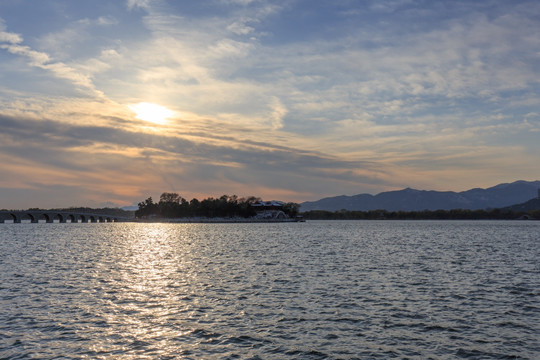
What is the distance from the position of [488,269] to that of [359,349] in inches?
1855

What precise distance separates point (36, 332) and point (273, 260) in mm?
51733

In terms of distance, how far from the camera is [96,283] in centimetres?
5075

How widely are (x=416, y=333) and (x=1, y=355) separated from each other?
2447cm

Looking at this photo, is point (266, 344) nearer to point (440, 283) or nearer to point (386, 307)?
point (386, 307)

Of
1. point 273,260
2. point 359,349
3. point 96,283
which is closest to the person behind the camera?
point 359,349

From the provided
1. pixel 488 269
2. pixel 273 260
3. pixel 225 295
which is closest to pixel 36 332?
pixel 225 295

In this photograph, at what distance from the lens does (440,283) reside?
50.8 meters

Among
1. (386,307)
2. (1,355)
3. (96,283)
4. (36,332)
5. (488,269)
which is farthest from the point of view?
(488,269)

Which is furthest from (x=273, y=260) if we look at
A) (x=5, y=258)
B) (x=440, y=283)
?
(x=5, y=258)

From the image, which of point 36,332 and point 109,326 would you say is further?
point 109,326

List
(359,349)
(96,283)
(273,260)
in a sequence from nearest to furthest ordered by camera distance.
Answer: (359,349) < (96,283) < (273,260)

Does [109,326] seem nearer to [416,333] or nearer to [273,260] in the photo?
[416,333]

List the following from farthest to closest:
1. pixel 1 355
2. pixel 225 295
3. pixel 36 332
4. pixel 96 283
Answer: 1. pixel 96 283
2. pixel 225 295
3. pixel 36 332
4. pixel 1 355

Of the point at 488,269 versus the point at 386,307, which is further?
the point at 488,269
